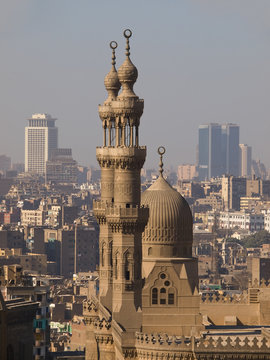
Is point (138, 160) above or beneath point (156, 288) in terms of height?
above

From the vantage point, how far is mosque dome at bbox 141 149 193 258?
60.9m

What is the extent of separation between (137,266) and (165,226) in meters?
5.32

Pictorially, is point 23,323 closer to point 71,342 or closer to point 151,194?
point 151,194

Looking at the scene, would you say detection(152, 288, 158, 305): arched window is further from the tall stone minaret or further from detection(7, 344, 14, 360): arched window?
detection(7, 344, 14, 360): arched window

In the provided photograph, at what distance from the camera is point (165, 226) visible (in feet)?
201

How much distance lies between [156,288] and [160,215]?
99.0 inches

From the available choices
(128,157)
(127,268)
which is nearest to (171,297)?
(127,268)

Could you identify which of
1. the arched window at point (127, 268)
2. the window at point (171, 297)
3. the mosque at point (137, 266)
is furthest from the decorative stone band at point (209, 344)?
the window at point (171, 297)

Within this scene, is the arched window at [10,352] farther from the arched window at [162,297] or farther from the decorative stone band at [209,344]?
the arched window at [162,297]

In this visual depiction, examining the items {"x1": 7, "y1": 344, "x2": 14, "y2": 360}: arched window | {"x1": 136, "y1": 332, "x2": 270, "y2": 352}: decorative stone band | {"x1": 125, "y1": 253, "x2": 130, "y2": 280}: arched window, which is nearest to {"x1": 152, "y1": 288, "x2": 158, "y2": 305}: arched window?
{"x1": 125, "y1": 253, "x2": 130, "y2": 280}: arched window

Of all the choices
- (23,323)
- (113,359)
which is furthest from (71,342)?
(23,323)

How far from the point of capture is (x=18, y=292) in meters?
77.2

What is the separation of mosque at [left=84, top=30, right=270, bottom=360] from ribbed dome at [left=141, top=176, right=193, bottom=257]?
1.3 inches

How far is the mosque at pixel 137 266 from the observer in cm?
5312
